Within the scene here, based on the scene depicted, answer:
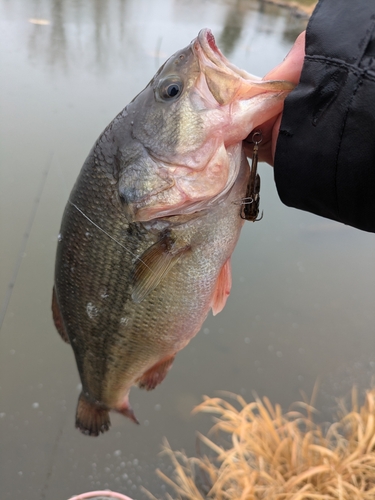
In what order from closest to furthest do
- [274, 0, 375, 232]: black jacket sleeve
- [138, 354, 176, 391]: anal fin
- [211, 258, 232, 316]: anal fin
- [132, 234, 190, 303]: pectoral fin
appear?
[274, 0, 375, 232]: black jacket sleeve, [132, 234, 190, 303]: pectoral fin, [211, 258, 232, 316]: anal fin, [138, 354, 176, 391]: anal fin

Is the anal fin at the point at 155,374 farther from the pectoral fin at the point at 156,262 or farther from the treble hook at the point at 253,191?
the treble hook at the point at 253,191

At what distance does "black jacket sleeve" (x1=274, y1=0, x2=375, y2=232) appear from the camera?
81 cm

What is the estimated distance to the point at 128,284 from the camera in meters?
1.11

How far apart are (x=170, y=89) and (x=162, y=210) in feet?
1.05

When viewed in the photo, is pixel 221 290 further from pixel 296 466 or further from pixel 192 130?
pixel 296 466

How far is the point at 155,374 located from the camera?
1.36m

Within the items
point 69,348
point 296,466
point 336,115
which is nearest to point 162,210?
point 336,115

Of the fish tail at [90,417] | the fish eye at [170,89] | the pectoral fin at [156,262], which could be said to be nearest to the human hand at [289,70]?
the fish eye at [170,89]

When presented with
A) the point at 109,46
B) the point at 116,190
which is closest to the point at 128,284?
the point at 116,190

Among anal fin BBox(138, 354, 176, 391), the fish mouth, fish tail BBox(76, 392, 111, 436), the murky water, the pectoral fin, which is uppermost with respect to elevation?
the fish mouth

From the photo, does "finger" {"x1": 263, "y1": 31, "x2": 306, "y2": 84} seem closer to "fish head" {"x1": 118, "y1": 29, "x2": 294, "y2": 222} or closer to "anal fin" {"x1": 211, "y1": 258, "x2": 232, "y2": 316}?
"fish head" {"x1": 118, "y1": 29, "x2": 294, "y2": 222}

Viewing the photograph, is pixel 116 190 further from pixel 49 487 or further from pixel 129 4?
pixel 129 4

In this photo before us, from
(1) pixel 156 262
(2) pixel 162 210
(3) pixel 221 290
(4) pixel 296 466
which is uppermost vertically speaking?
(2) pixel 162 210

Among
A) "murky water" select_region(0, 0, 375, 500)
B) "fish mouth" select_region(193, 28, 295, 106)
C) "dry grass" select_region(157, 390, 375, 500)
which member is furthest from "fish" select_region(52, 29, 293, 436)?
"dry grass" select_region(157, 390, 375, 500)
